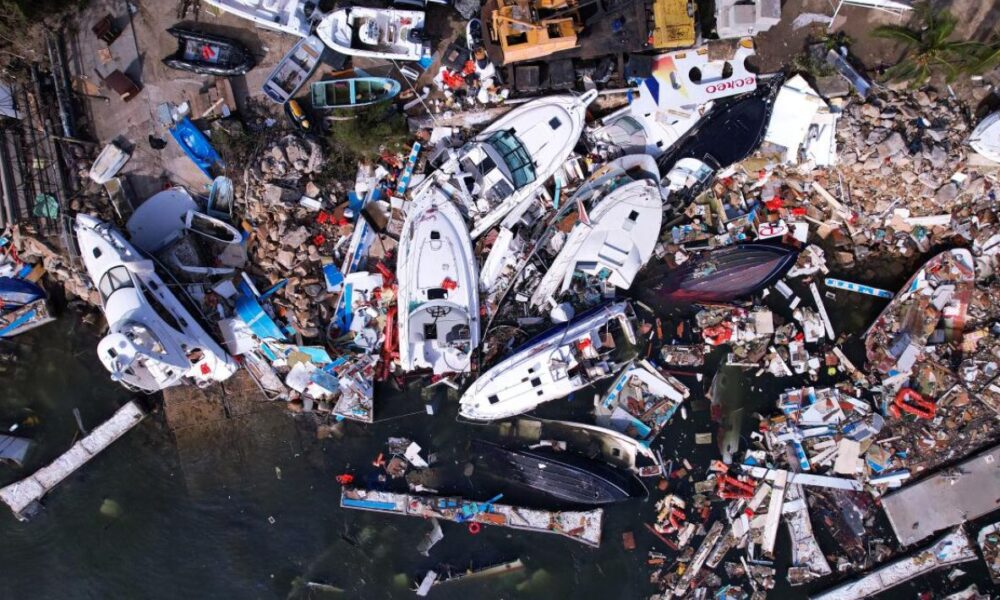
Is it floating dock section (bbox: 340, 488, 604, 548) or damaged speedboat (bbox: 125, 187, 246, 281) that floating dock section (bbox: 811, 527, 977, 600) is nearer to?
floating dock section (bbox: 340, 488, 604, 548)

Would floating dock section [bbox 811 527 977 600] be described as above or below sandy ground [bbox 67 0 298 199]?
below

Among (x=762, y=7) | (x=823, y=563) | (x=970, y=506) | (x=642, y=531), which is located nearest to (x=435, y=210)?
(x=762, y=7)

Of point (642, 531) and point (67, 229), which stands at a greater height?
point (67, 229)

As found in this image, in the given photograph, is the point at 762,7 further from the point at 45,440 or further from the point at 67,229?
the point at 45,440

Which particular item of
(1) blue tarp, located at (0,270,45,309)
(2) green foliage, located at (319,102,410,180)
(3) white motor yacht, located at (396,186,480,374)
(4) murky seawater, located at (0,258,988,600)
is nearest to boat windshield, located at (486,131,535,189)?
(3) white motor yacht, located at (396,186,480,374)

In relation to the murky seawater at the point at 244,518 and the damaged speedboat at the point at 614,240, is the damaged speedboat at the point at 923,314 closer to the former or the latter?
the murky seawater at the point at 244,518

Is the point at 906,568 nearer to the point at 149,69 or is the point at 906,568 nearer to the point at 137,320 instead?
the point at 137,320

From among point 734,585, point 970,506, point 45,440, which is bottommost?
point 734,585
